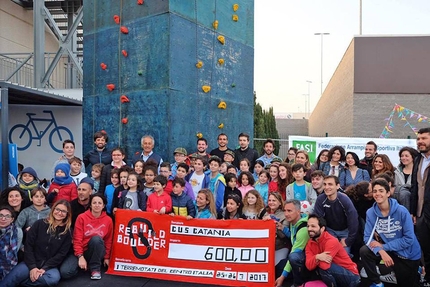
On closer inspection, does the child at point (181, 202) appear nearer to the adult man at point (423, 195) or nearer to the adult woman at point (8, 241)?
the adult woman at point (8, 241)

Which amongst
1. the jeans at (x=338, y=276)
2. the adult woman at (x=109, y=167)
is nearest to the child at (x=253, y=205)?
the jeans at (x=338, y=276)

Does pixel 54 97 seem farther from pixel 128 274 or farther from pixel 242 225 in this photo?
pixel 242 225

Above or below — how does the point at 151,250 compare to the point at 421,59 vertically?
below

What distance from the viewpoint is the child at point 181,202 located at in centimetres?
612

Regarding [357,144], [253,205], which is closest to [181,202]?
[253,205]

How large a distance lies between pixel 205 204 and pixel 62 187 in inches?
90.7

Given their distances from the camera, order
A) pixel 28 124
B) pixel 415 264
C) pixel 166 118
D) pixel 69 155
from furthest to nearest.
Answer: pixel 28 124 < pixel 166 118 < pixel 69 155 < pixel 415 264

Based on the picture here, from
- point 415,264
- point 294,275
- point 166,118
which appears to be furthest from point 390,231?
point 166,118

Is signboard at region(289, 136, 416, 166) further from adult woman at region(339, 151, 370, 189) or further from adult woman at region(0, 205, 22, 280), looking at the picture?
adult woman at region(0, 205, 22, 280)

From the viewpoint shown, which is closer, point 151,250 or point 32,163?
point 151,250

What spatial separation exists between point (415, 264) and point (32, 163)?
10.4m

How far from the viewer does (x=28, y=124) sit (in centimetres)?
1163

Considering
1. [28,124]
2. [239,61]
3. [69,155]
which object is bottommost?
[69,155]

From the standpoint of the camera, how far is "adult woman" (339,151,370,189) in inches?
254
